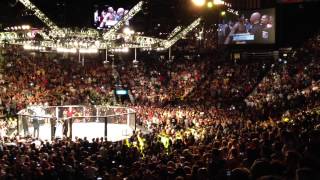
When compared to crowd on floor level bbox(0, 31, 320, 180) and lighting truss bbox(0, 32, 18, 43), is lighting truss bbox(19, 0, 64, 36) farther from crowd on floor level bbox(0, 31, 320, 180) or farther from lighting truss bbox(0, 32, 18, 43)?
crowd on floor level bbox(0, 31, 320, 180)

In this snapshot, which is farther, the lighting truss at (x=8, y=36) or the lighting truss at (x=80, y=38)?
the lighting truss at (x=8, y=36)

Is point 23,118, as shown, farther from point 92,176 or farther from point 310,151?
point 310,151

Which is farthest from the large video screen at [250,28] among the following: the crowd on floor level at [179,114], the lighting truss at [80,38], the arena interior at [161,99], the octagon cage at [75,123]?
the octagon cage at [75,123]

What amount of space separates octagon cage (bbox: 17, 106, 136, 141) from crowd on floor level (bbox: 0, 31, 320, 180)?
1697mm

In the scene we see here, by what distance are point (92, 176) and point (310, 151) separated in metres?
6.00

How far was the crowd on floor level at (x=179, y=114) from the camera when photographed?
30.9 feet

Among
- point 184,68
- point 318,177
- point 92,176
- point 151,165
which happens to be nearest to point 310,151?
point 318,177

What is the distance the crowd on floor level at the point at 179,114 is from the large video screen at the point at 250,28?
221 centimetres

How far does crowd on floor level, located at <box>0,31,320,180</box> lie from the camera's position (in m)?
9.41

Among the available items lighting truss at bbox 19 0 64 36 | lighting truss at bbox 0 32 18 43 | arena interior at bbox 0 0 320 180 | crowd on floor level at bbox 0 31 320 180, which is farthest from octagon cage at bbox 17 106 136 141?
lighting truss at bbox 0 32 18 43

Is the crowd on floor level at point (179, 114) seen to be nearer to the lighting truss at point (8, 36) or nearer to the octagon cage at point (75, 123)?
the octagon cage at point (75, 123)

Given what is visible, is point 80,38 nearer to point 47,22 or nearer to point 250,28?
point 47,22

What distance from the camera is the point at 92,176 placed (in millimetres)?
11719

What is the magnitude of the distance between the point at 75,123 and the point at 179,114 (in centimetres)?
692
